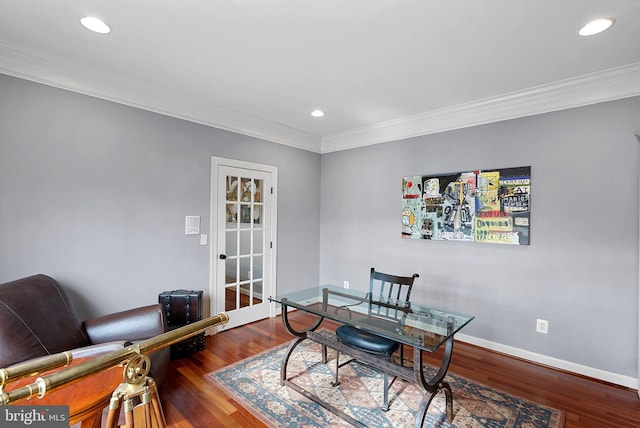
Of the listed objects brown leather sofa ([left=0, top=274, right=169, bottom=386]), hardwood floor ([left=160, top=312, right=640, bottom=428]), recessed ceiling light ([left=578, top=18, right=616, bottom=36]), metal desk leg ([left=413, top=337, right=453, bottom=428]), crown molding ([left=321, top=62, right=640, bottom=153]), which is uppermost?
recessed ceiling light ([left=578, top=18, right=616, bottom=36])

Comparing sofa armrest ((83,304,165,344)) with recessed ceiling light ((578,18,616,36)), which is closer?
recessed ceiling light ((578,18,616,36))

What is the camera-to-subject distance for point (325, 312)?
2.28m

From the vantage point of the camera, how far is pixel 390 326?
81.0 inches

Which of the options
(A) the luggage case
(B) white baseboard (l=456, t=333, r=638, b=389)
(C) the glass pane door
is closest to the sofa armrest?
(A) the luggage case

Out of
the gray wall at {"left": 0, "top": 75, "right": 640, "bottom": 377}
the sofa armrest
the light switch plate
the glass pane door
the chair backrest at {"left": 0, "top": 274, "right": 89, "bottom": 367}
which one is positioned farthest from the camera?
the glass pane door

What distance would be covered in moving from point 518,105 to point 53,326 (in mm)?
4253

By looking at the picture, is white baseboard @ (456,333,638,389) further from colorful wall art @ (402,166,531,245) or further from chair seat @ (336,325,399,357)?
chair seat @ (336,325,399,357)

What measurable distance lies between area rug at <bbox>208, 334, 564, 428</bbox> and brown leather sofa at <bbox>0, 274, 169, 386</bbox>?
69 centimetres

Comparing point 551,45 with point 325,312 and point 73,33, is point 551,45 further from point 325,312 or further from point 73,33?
point 73,33

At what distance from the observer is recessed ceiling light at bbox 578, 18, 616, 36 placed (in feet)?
6.01

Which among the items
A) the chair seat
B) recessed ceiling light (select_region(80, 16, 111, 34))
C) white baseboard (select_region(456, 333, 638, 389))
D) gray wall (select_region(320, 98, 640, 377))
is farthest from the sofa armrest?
white baseboard (select_region(456, 333, 638, 389))

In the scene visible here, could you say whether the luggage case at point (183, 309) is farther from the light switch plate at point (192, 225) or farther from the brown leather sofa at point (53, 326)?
the light switch plate at point (192, 225)

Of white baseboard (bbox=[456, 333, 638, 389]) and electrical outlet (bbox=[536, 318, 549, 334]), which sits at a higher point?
electrical outlet (bbox=[536, 318, 549, 334])
